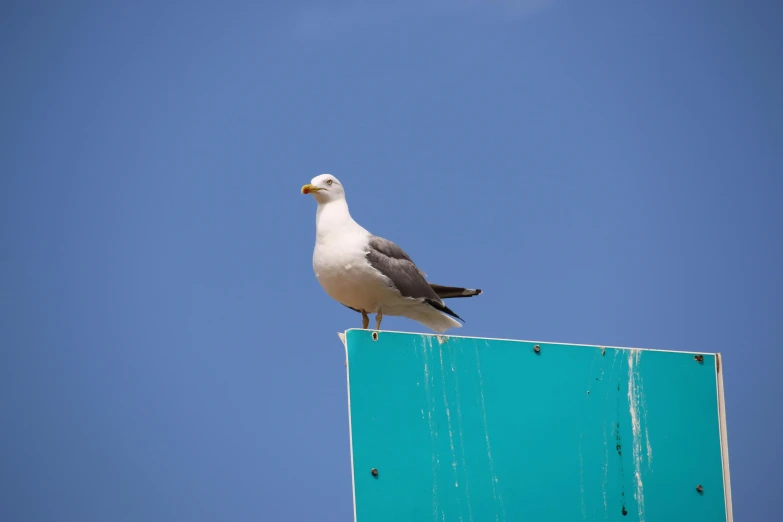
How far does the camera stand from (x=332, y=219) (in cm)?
607

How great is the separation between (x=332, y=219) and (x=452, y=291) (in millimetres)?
1377

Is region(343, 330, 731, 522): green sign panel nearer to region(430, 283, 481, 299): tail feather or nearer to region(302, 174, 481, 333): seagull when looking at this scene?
region(302, 174, 481, 333): seagull

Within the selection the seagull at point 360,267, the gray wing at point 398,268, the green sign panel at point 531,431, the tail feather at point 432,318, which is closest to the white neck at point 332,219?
the seagull at point 360,267

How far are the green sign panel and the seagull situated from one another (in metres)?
2.10

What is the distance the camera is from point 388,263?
614 centimetres

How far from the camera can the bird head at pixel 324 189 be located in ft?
20.5

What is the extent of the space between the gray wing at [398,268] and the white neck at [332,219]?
216mm

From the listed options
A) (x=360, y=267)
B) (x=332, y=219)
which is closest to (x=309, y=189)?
(x=332, y=219)

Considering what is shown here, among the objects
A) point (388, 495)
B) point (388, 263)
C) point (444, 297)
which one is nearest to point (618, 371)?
point (388, 495)

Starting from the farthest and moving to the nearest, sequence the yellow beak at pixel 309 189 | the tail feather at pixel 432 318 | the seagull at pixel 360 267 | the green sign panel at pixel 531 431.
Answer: the tail feather at pixel 432 318 < the yellow beak at pixel 309 189 < the seagull at pixel 360 267 < the green sign panel at pixel 531 431

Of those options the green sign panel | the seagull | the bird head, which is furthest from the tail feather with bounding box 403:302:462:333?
the green sign panel

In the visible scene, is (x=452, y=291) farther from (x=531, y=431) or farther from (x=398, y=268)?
(x=531, y=431)

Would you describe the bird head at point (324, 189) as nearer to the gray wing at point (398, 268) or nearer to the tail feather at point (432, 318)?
the gray wing at point (398, 268)

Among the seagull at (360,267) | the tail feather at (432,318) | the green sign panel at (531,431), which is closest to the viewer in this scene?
the green sign panel at (531,431)
